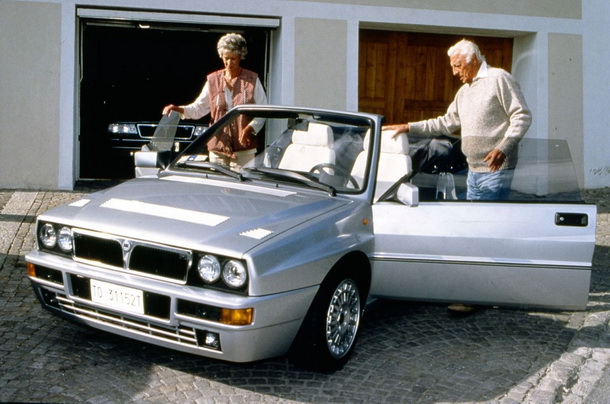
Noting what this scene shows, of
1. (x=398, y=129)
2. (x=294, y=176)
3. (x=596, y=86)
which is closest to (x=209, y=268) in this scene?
(x=294, y=176)

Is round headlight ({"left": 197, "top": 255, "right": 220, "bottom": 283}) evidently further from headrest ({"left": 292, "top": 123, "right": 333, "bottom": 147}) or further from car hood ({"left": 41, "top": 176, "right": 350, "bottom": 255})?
Result: headrest ({"left": 292, "top": 123, "right": 333, "bottom": 147})

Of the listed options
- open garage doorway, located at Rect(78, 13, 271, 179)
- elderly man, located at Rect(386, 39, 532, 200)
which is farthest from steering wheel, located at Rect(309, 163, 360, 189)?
open garage doorway, located at Rect(78, 13, 271, 179)

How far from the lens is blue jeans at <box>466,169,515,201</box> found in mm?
5410

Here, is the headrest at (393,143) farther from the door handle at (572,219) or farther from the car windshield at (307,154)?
the door handle at (572,219)

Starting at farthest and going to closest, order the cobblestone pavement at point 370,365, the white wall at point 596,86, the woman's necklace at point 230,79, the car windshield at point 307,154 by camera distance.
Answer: the white wall at point 596,86, the woman's necklace at point 230,79, the car windshield at point 307,154, the cobblestone pavement at point 370,365

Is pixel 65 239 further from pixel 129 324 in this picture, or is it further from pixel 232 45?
pixel 232 45

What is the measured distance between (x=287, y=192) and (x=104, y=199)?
3.62ft

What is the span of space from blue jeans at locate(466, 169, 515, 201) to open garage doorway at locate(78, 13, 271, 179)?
629 centimetres

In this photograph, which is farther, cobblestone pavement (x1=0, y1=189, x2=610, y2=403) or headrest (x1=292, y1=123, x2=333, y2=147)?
headrest (x1=292, y1=123, x2=333, y2=147)

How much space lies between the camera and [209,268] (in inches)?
162

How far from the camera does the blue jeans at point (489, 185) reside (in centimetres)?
541

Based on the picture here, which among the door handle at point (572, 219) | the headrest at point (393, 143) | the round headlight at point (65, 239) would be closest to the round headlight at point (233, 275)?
the round headlight at point (65, 239)

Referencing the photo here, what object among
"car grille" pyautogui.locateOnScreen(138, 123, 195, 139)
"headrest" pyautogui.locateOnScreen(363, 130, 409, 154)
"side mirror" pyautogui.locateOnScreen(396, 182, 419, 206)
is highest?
"car grille" pyautogui.locateOnScreen(138, 123, 195, 139)

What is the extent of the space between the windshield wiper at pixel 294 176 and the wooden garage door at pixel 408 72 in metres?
7.22
